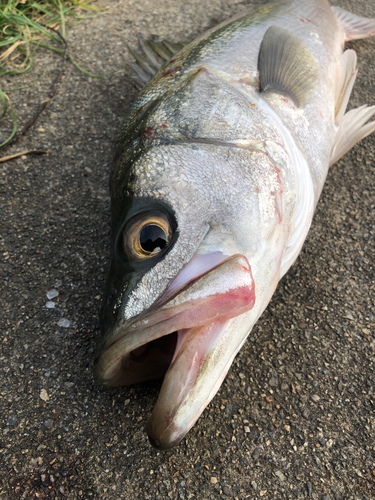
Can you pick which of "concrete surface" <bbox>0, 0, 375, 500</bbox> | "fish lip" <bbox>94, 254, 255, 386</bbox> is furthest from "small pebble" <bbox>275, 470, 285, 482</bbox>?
"fish lip" <bbox>94, 254, 255, 386</bbox>

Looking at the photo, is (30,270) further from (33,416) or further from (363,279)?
(363,279)

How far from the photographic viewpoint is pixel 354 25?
3467 mm

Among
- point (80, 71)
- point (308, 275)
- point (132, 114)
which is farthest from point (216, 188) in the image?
point (80, 71)

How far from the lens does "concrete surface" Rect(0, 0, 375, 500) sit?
1625mm

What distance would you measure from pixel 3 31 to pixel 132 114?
216cm

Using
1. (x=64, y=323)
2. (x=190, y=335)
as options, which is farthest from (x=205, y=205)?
(x=64, y=323)

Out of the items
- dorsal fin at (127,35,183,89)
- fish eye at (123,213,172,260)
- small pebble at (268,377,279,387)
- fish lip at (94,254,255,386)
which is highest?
dorsal fin at (127,35,183,89)

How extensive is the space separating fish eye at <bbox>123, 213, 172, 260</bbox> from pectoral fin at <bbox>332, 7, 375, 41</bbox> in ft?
9.70

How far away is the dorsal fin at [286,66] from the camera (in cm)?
212

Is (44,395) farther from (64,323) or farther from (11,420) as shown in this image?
(64,323)

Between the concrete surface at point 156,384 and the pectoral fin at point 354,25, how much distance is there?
1215mm

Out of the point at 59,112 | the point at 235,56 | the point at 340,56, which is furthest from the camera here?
the point at 59,112

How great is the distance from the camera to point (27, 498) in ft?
5.13

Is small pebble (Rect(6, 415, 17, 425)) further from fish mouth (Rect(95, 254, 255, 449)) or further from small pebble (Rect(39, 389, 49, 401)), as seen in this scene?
fish mouth (Rect(95, 254, 255, 449))
